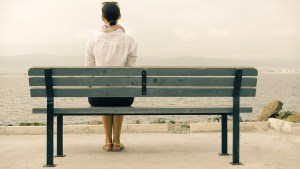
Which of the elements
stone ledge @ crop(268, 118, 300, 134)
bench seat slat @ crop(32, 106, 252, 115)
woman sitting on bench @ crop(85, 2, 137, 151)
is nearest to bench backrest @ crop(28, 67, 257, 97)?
bench seat slat @ crop(32, 106, 252, 115)

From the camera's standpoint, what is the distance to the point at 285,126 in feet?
26.6

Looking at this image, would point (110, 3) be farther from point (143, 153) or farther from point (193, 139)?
point (193, 139)

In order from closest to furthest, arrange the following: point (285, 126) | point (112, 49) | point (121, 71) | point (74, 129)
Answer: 1. point (121, 71)
2. point (112, 49)
3. point (285, 126)
4. point (74, 129)

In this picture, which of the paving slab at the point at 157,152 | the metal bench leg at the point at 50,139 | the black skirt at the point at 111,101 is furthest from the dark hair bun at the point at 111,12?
the paving slab at the point at 157,152

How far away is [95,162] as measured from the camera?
569 centimetres

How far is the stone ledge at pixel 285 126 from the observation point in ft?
25.8

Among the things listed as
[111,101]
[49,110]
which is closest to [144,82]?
[111,101]

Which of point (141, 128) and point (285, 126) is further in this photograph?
point (141, 128)

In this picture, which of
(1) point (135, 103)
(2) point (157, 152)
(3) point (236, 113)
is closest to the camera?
(3) point (236, 113)

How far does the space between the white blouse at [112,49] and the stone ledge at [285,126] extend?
3.22 m

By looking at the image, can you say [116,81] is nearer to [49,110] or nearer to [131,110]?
[131,110]

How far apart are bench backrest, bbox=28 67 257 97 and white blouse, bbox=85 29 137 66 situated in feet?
2.36

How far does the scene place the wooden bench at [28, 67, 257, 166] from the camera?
5.44m

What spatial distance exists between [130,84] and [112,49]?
864 millimetres
